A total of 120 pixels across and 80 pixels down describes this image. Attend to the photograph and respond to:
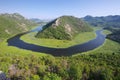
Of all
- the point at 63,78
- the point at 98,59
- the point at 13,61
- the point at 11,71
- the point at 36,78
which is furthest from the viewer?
the point at 98,59

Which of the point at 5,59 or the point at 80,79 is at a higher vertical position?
the point at 5,59

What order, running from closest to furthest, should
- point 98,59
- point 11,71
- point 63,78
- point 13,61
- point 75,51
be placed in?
point 63,78 < point 11,71 < point 13,61 < point 98,59 < point 75,51

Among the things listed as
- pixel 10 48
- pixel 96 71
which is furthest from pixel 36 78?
pixel 10 48

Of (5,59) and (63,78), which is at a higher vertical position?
(5,59)

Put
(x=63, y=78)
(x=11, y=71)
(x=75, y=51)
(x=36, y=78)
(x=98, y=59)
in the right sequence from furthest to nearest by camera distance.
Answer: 1. (x=75, y=51)
2. (x=98, y=59)
3. (x=11, y=71)
4. (x=63, y=78)
5. (x=36, y=78)

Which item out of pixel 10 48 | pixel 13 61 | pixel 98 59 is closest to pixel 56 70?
pixel 13 61

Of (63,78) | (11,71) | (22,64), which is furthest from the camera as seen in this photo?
(22,64)

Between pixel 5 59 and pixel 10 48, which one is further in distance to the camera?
pixel 10 48

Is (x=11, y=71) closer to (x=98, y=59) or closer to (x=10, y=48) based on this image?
(x=98, y=59)

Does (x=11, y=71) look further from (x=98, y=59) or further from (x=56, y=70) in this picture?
A: (x=98, y=59)
